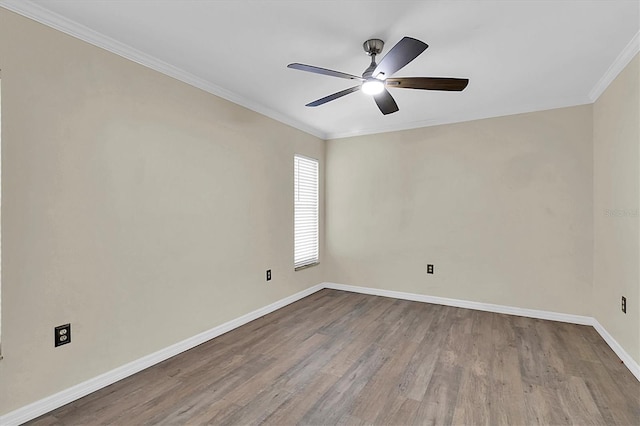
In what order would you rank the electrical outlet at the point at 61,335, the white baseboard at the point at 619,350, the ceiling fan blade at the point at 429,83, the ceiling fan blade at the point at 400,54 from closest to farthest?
the ceiling fan blade at the point at 400,54
the electrical outlet at the point at 61,335
the ceiling fan blade at the point at 429,83
the white baseboard at the point at 619,350

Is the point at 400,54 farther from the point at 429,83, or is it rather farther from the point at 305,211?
the point at 305,211

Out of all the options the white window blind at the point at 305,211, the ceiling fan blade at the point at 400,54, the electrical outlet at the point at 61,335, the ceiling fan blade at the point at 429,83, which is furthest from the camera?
the white window blind at the point at 305,211

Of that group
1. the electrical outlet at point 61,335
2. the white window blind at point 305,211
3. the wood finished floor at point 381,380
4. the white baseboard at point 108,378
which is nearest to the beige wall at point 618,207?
the wood finished floor at point 381,380

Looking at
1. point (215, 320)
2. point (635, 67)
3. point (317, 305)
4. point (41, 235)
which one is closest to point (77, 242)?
point (41, 235)

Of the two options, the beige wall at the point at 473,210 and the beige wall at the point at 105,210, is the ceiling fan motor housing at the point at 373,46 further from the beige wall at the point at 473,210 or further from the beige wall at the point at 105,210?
the beige wall at the point at 473,210

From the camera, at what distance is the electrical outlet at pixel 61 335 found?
1.97 meters

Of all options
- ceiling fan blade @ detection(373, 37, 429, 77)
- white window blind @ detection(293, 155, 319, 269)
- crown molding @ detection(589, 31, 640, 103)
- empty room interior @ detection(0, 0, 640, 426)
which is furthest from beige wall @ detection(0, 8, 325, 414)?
crown molding @ detection(589, 31, 640, 103)

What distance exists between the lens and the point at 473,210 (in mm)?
3920

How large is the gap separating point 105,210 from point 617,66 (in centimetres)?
416

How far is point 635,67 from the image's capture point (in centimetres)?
232

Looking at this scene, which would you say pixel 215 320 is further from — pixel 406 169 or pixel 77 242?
pixel 406 169

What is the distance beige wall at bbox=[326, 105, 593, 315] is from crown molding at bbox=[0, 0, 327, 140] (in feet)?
6.62

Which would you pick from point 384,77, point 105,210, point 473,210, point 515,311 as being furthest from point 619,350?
point 105,210

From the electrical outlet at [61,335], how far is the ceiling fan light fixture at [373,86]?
8.52ft
